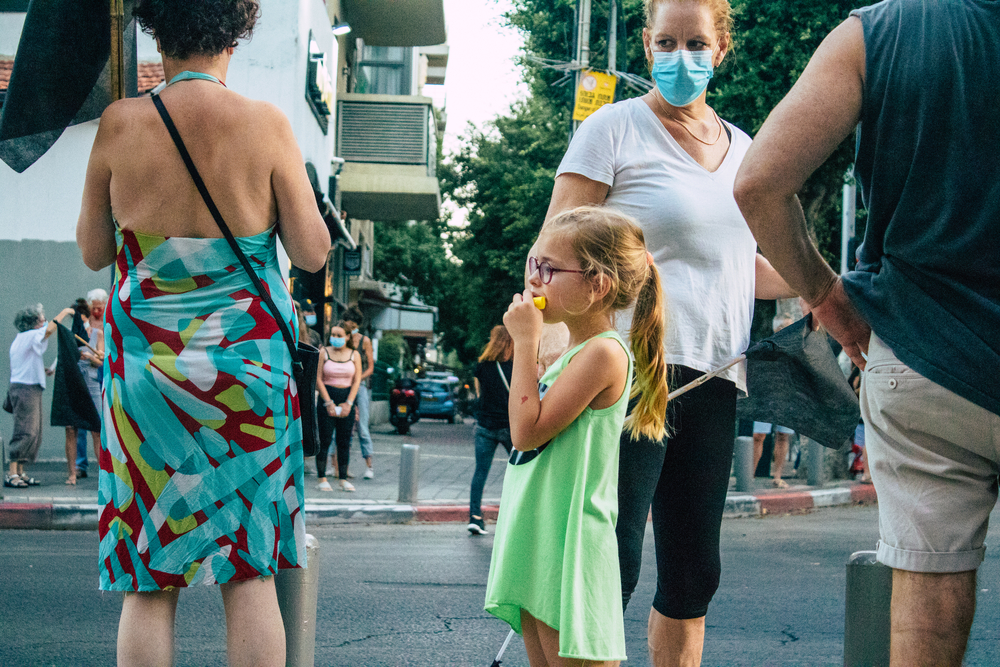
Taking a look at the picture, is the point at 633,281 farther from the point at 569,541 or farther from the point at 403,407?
the point at 403,407

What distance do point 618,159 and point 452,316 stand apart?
41.4m

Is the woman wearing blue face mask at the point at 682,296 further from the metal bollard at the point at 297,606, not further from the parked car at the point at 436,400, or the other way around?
the parked car at the point at 436,400

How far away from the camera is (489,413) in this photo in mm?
7996

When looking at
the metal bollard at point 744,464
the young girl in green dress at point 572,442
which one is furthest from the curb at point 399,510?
the young girl in green dress at point 572,442

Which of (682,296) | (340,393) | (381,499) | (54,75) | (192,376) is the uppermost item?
(54,75)

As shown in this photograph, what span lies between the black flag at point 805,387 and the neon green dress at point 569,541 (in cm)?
70

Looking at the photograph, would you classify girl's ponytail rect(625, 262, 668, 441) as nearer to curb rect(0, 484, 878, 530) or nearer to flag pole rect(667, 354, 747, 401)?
flag pole rect(667, 354, 747, 401)

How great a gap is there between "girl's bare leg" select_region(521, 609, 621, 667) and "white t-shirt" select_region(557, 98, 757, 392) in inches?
31.4

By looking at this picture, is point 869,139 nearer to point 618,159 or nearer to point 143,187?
point 618,159

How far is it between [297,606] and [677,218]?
1.51 m

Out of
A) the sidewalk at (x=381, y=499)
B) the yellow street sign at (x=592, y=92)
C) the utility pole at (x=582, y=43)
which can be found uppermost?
the utility pole at (x=582, y=43)

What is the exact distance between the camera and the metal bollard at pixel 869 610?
9.45 feet

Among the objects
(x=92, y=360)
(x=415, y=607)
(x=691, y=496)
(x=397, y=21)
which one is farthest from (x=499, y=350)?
(x=397, y=21)

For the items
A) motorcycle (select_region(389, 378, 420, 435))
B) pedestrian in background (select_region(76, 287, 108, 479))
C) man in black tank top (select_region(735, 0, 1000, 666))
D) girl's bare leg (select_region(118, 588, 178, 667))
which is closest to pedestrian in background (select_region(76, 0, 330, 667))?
girl's bare leg (select_region(118, 588, 178, 667))
